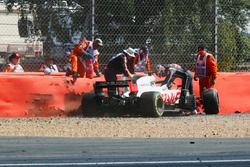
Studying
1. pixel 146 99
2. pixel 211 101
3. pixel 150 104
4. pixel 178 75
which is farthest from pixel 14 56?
pixel 211 101

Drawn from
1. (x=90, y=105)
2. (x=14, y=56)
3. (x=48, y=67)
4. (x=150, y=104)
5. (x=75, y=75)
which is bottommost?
(x=90, y=105)

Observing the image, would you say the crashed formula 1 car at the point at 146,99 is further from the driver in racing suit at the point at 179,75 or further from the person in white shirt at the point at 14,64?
the person in white shirt at the point at 14,64

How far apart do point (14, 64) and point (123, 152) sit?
24.4 feet

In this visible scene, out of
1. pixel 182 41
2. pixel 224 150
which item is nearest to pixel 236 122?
pixel 182 41

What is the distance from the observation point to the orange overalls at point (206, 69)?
52.3 ft

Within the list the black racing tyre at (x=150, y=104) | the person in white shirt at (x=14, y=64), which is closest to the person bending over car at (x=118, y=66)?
the black racing tyre at (x=150, y=104)

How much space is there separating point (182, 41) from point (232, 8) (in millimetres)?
1754

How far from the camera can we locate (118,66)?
1526 cm

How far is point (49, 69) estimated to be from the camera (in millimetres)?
15859

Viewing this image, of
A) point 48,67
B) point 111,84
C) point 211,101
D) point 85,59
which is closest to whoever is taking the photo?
point 111,84

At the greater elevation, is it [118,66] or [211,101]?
[118,66]

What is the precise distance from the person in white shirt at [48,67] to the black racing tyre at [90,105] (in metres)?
1.30

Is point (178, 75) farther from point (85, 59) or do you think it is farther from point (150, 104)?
point (85, 59)

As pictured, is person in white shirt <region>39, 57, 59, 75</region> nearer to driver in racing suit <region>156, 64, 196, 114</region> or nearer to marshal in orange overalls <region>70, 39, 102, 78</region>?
marshal in orange overalls <region>70, 39, 102, 78</region>
